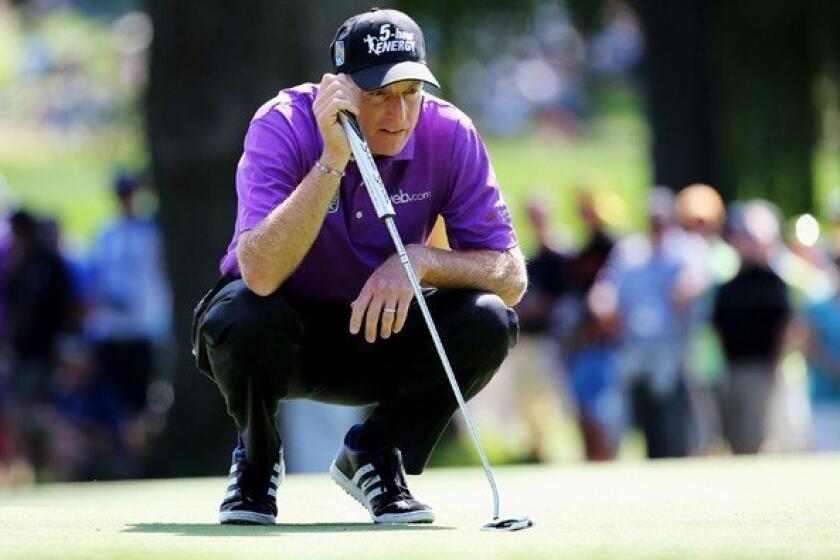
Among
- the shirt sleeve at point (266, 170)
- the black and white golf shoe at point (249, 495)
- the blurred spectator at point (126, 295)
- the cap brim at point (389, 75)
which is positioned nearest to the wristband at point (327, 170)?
the shirt sleeve at point (266, 170)

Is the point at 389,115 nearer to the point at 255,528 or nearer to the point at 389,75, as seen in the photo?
the point at 389,75

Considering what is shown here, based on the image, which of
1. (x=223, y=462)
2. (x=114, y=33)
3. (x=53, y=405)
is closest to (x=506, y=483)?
(x=223, y=462)

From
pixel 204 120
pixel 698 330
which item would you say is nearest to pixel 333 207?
pixel 204 120

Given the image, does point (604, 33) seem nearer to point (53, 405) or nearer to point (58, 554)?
point (53, 405)

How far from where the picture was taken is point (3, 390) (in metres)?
15.3

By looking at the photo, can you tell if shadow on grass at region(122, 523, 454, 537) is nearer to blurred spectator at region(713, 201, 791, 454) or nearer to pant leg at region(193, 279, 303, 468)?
pant leg at region(193, 279, 303, 468)

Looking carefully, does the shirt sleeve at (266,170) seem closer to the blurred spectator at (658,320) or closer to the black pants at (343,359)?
the black pants at (343,359)

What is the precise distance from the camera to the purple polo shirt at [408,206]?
6.38m

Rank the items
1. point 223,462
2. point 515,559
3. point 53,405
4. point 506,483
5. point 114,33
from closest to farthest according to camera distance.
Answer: point 515,559 < point 506,483 < point 223,462 < point 53,405 < point 114,33

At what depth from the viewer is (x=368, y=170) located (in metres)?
6.03

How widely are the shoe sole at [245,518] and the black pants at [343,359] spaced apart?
18 centimetres

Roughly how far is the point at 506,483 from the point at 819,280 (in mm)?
4872

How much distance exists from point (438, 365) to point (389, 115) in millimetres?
781

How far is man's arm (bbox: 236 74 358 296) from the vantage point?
601cm
